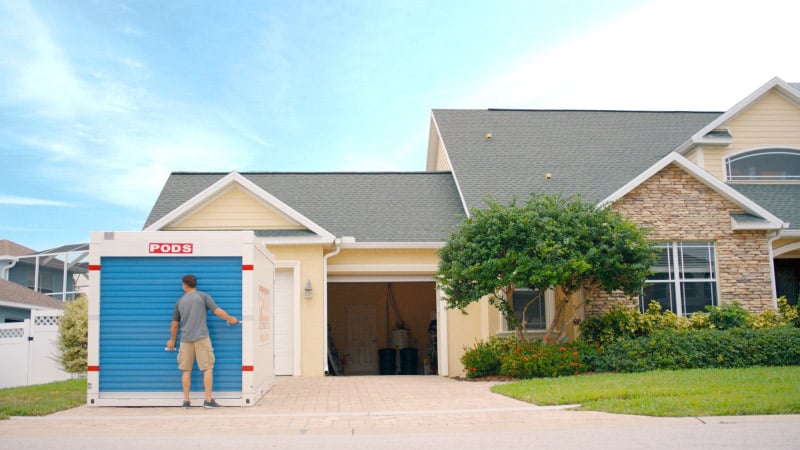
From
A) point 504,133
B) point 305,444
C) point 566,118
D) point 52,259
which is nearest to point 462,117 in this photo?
point 504,133

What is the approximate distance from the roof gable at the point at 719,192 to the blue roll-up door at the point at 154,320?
9713 mm

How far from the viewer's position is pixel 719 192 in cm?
1794

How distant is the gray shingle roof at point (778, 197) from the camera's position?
19523mm

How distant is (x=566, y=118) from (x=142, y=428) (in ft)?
62.5

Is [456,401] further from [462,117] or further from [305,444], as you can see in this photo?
[462,117]

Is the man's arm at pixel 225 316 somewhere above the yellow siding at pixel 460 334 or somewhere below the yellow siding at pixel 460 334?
above

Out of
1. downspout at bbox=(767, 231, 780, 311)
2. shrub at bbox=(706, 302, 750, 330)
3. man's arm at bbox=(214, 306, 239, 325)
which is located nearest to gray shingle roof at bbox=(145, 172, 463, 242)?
shrub at bbox=(706, 302, 750, 330)

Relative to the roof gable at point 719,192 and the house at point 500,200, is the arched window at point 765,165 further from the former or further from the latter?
the roof gable at point 719,192

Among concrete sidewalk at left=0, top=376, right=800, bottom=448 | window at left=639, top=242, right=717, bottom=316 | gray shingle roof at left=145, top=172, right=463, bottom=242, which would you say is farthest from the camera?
gray shingle roof at left=145, top=172, right=463, bottom=242

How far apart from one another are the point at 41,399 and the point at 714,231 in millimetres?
14386

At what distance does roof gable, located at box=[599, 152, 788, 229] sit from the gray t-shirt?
10077 mm

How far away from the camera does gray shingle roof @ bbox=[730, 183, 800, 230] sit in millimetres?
19523

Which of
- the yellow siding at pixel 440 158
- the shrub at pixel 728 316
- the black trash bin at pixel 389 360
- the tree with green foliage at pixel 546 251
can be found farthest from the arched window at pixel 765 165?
the black trash bin at pixel 389 360

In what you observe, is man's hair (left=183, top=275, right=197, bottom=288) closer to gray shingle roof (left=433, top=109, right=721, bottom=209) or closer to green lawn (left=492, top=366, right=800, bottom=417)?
green lawn (left=492, top=366, right=800, bottom=417)
